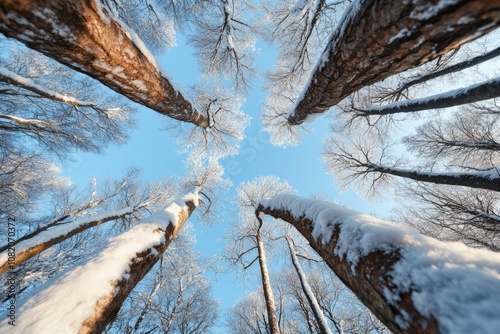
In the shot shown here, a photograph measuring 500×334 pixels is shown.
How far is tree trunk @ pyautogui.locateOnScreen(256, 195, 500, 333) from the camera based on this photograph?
0.63m

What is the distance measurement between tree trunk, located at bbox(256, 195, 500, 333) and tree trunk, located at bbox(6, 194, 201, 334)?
188cm

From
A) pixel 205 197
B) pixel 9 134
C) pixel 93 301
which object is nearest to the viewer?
pixel 93 301

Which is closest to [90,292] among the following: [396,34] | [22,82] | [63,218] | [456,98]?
[396,34]

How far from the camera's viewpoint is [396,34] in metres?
1.27

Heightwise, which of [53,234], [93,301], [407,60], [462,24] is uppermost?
[407,60]

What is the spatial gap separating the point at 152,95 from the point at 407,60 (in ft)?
9.81

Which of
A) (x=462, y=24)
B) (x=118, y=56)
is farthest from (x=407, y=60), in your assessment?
(x=118, y=56)

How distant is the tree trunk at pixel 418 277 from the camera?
2.08 feet

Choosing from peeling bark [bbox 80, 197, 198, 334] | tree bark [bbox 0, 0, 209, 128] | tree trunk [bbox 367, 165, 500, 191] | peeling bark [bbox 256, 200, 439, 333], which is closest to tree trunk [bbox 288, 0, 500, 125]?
peeling bark [bbox 256, 200, 439, 333]

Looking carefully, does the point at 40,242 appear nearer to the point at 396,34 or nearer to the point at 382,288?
the point at 382,288

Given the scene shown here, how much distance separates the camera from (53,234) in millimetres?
4680

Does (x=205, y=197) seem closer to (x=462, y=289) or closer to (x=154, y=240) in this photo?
(x=154, y=240)

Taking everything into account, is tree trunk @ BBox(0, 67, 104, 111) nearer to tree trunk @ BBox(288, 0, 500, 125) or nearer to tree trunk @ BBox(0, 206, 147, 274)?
tree trunk @ BBox(0, 206, 147, 274)

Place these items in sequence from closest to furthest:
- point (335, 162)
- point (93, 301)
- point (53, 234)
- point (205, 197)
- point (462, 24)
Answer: point (462, 24) → point (93, 301) → point (53, 234) → point (335, 162) → point (205, 197)
